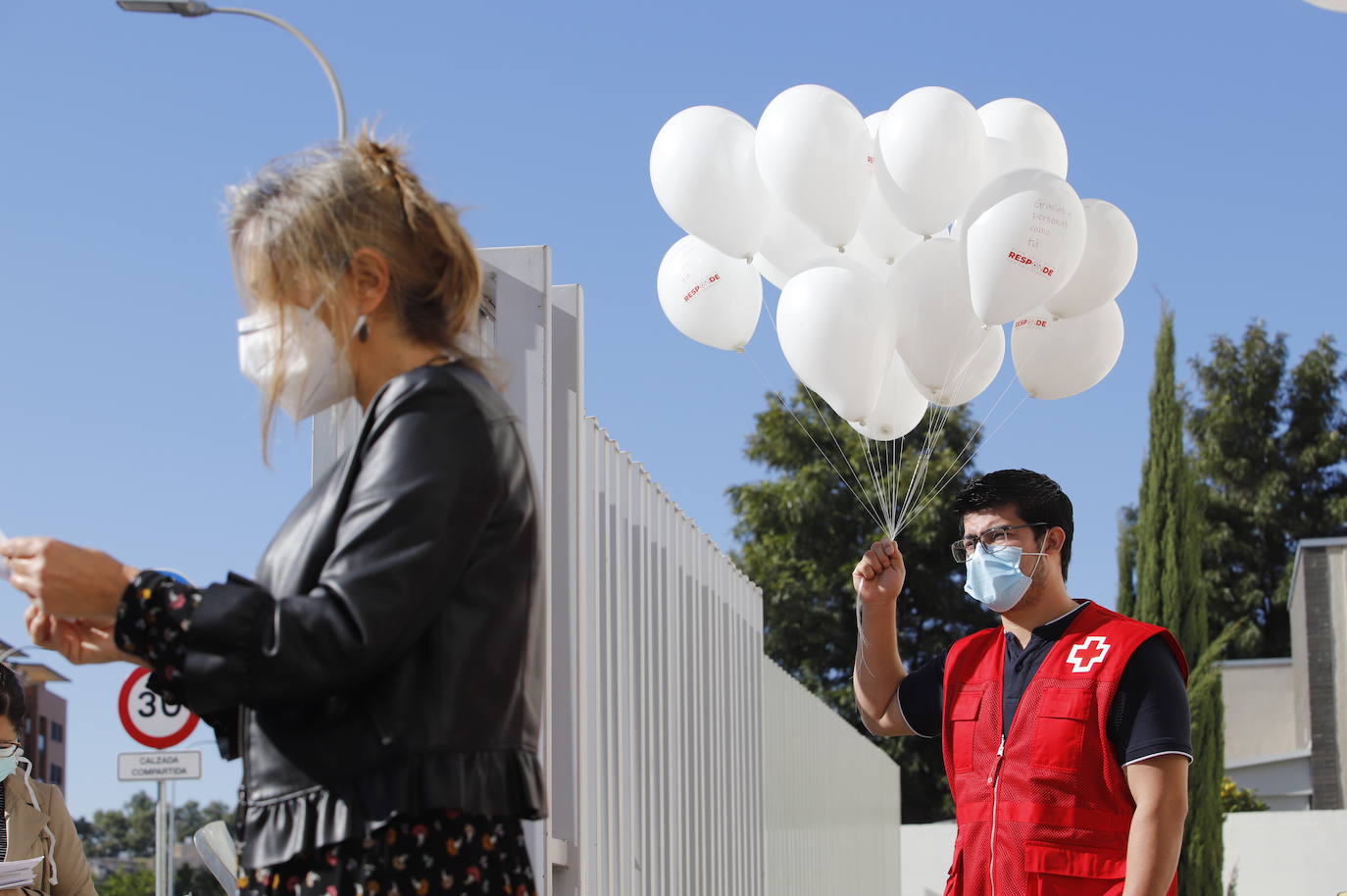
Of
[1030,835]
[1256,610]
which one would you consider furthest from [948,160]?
[1256,610]

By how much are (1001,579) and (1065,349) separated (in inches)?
91.3

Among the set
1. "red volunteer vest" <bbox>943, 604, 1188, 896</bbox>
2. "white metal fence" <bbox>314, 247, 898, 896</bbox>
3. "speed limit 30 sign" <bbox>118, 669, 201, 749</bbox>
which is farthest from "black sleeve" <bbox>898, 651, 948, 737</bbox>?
"speed limit 30 sign" <bbox>118, 669, 201, 749</bbox>

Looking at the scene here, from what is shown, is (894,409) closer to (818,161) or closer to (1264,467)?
(818,161)

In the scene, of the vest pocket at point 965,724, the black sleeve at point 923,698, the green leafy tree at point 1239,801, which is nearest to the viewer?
the vest pocket at point 965,724

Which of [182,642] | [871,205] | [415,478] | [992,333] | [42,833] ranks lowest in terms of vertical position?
[42,833]

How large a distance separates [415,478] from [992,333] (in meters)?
4.84

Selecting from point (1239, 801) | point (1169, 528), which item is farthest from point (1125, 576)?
point (1239, 801)

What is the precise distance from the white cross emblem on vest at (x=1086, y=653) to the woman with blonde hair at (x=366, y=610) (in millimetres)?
2295

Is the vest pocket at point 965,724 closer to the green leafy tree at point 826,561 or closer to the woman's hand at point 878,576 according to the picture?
the woman's hand at point 878,576

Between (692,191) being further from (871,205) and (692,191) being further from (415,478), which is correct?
(415,478)

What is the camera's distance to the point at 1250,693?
93.4 ft

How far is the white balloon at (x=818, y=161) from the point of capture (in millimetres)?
6027

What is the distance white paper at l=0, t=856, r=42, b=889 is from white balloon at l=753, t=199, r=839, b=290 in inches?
134

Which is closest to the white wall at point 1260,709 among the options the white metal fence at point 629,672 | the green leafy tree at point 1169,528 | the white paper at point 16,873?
the green leafy tree at point 1169,528
